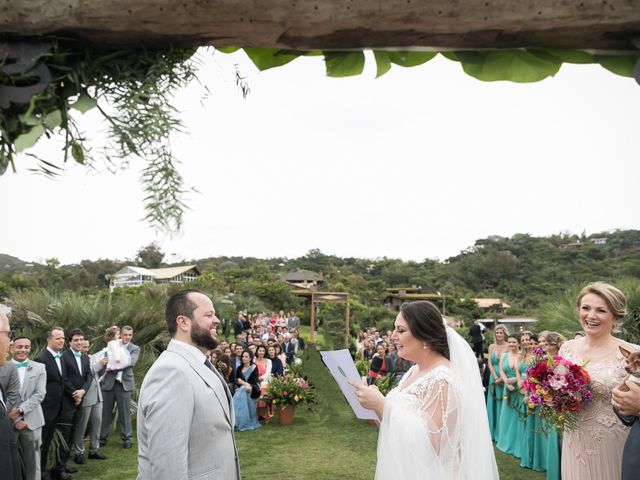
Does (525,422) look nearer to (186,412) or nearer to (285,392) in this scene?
(285,392)

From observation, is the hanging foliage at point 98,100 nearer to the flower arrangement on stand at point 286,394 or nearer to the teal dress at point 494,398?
the teal dress at point 494,398

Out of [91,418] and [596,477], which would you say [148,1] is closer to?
[596,477]

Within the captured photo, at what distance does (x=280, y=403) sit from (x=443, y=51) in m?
9.15

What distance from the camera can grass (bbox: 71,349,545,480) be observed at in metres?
7.06

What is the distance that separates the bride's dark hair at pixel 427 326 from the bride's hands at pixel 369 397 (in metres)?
0.42

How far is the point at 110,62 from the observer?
178 centimetres

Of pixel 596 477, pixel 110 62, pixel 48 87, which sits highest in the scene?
pixel 110 62

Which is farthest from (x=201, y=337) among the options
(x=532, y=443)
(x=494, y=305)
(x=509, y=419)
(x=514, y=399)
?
(x=494, y=305)

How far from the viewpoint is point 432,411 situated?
9.21ft

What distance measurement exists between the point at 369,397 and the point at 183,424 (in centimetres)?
107

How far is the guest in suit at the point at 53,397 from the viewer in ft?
22.1

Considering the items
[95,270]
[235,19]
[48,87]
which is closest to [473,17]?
[235,19]

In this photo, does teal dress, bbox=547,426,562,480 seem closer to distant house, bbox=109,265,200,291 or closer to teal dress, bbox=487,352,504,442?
teal dress, bbox=487,352,504,442

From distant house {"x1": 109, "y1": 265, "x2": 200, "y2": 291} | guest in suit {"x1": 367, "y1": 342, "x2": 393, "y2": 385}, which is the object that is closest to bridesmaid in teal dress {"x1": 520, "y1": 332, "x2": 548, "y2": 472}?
guest in suit {"x1": 367, "y1": 342, "x2": 393, "y2": 385}
